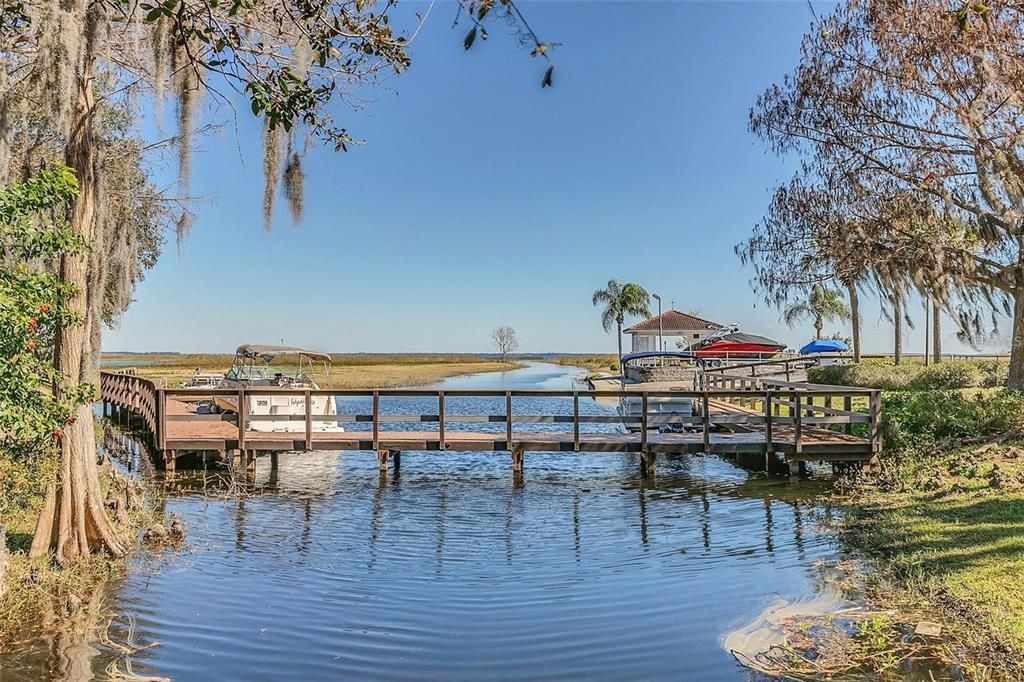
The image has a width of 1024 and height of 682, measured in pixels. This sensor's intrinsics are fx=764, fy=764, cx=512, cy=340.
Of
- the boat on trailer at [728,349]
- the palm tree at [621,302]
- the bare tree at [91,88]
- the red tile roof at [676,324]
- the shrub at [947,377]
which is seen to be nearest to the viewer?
the bare tree at [91,88]

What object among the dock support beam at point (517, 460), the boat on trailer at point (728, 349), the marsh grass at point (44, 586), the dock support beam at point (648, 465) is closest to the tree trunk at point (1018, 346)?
the dock support beam at point (648, 465)

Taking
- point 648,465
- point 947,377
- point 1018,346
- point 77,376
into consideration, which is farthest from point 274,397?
point 947,377

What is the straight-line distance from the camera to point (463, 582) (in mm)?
7848

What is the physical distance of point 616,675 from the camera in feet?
17.8

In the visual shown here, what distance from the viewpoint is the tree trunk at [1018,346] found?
15031mm

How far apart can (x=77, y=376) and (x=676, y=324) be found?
4073cm

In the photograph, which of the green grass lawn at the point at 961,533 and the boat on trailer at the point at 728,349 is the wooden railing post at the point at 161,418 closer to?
the green grass lawn at the point at 961,533

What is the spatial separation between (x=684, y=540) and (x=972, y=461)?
→ 16.8 feet

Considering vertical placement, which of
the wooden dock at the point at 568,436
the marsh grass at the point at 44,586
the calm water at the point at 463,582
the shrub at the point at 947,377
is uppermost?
the shrub at the point at 947,377

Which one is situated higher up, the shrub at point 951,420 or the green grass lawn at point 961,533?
the shrub at point 951,420

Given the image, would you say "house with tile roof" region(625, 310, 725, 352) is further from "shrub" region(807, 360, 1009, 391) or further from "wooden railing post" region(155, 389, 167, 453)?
"wooden railing post" region(155, 389, 167, 453)

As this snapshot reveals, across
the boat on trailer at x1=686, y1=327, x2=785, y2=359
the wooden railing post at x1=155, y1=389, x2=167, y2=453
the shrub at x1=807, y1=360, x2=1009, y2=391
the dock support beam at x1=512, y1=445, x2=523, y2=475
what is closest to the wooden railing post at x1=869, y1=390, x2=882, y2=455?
the dock support beam at x1=512, y1=445, x2=523, y2=475

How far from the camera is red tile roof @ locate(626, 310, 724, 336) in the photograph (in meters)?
45.0

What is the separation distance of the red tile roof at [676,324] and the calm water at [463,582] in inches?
1250
